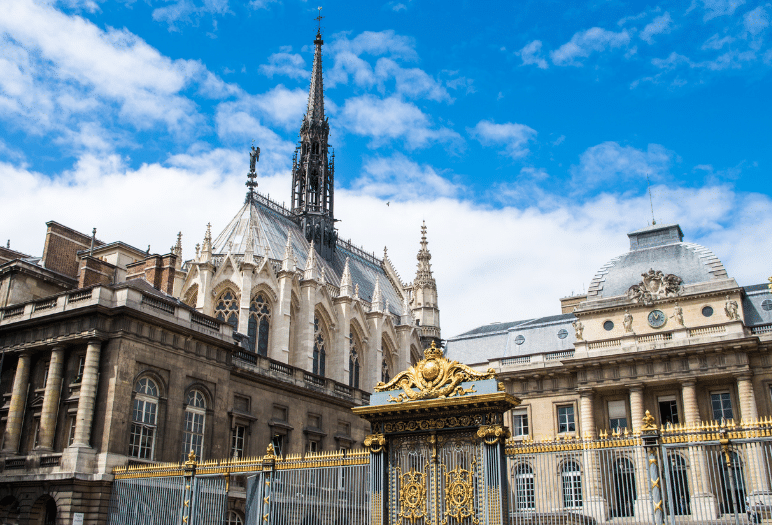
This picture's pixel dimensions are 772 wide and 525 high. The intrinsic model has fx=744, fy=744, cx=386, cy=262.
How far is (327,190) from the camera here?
58.2 m

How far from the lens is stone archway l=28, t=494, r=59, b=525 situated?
Result: 75.1ft

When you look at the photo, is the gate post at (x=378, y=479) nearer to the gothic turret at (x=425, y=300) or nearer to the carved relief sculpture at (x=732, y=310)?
the carved relief sculpture at (x=732, y=310)

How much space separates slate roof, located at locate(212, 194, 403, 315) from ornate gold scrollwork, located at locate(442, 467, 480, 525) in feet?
105

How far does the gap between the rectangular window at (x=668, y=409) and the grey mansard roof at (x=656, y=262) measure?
5.70m

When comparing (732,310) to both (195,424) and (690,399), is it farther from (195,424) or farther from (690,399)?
(195,424)

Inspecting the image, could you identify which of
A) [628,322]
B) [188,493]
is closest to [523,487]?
[188,493]

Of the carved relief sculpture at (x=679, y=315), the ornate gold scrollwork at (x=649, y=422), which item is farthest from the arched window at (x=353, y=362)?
the ornate gold scrollwork at (x=649, y=422)

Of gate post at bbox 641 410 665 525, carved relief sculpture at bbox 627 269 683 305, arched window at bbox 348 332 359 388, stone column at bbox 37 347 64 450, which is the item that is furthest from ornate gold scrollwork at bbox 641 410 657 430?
arched window at bbox 348 332 359 388

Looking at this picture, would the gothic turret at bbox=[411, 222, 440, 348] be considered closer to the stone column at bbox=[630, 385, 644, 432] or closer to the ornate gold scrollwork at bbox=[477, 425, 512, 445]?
the stone column at bbox=[630, 385, 644, 432]

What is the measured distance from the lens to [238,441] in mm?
28125

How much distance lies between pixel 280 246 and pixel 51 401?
25871 millimetres

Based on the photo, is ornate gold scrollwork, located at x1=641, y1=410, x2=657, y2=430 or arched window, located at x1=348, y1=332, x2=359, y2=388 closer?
ornate gold scrollwork, located at x1=641, y1=410, x2=657, y2=430

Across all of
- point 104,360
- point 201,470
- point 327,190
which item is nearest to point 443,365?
point 201,470

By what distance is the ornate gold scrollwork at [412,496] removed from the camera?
40.5ft
